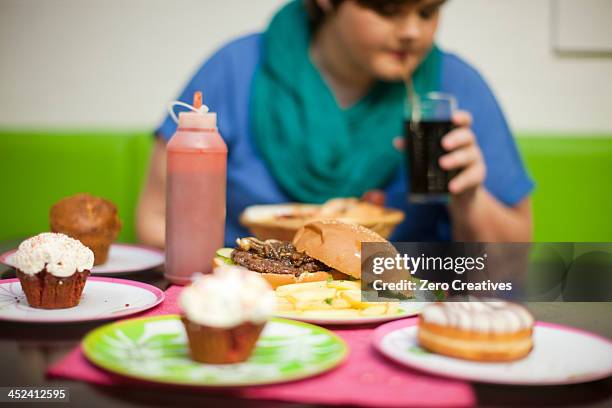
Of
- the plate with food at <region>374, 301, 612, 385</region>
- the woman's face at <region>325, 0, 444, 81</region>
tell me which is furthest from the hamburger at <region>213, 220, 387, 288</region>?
the woman's face at <region>325, 0, 444, 81</region>

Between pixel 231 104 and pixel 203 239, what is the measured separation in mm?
1077

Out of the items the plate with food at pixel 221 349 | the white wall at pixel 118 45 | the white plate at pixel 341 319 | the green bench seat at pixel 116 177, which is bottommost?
the green bench seat at pixel 116 177

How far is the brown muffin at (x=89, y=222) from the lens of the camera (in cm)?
123

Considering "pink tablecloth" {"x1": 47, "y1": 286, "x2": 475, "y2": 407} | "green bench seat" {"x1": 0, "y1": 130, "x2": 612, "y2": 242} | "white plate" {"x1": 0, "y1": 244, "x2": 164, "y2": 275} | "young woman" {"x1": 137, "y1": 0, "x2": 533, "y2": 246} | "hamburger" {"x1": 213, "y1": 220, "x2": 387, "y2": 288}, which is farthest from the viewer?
"green bench seat" {"x1": 0, "y1": 130, "x2": 612, "y2": 242}

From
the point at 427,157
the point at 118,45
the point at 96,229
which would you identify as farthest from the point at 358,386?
the point at 118,45

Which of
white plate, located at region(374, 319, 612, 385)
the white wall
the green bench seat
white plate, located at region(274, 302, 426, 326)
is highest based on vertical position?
the white wall

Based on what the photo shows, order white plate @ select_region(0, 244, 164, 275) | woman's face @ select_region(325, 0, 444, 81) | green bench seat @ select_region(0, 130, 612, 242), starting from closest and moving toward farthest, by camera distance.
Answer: white plate @ select_region(0, 244, 164, 275) < woman's face @ select_region(325, 0, 444, 81) < green bench seat @ select_region(0, 130, 612, 242)

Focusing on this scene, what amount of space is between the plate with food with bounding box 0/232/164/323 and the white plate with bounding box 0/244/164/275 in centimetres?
20

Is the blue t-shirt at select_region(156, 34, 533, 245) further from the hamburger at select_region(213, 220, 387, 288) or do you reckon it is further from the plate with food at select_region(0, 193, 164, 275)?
the hamburger at select_region(213, 220, 387, 288)

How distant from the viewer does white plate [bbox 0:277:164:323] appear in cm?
84

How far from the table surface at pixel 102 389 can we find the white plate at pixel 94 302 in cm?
Answer: 1

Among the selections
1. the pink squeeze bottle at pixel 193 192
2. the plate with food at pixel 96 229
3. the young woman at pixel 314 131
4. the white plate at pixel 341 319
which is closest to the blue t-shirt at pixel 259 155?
the young woman at pixel 314 131

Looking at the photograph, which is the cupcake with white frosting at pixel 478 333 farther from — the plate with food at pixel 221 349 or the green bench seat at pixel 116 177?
the green bench seat at pixel 116 177

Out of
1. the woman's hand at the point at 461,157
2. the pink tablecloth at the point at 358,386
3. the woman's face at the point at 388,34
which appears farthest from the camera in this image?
the woman's face at the point at 388,34
